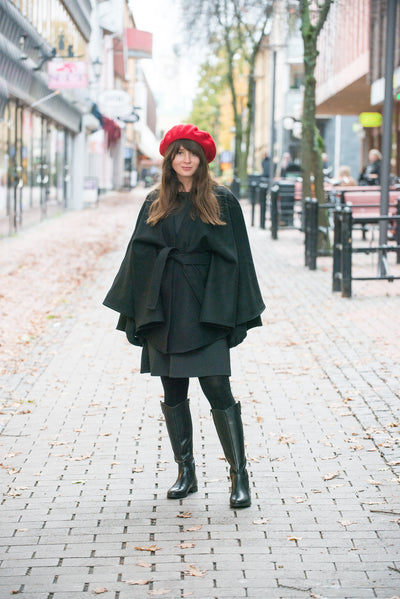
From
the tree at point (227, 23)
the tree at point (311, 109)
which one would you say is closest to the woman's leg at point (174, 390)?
the tree at point (311, 109)

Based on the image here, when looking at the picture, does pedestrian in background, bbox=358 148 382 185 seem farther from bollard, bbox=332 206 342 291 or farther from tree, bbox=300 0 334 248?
bollard, bbox=332 206 342 291

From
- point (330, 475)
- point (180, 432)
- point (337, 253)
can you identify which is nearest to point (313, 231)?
point (337, 253)

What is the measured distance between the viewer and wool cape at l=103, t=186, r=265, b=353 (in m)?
4.80

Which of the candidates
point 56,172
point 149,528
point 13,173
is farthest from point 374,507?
point 56,172

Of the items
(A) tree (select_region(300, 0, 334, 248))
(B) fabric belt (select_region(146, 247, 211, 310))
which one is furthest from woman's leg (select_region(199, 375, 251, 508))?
(A) tree (select_region(300, 0, 334, 248))

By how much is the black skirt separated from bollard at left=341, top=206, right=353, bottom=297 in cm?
760

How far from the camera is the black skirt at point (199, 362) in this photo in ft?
15.9

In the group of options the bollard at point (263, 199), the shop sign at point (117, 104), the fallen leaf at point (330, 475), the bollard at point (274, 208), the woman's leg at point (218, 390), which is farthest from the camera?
the shop sign at point (117, 104)

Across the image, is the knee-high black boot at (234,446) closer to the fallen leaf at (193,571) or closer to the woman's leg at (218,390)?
the woman's leg at (218,390)

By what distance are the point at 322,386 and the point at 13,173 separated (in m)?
17.1

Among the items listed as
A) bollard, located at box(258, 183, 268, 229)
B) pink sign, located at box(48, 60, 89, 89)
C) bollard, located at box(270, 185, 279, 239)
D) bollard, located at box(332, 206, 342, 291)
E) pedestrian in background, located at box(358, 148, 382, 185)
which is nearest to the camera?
bollard, located at box(332, 206, 342, 291)

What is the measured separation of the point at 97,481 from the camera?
544 cm

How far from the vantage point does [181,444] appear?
5.16 metres

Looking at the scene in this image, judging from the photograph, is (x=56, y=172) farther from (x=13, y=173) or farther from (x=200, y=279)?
(x=200, y=279)
